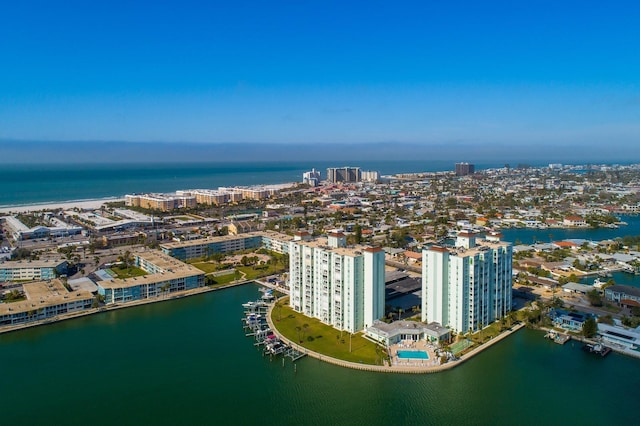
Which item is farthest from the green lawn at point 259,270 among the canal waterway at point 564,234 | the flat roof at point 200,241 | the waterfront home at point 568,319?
the canal waterway at point 564,234

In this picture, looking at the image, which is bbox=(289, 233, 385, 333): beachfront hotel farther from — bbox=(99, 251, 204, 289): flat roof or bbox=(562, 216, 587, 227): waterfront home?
bbox=(562, 216, 587, 227): waterfront home

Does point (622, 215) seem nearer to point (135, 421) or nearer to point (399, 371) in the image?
point (399, 371)

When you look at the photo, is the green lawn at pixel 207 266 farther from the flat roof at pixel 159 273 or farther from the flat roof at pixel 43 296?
the flat roof at pixel 43 296

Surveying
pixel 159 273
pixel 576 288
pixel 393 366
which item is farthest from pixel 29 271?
pixel 576 288

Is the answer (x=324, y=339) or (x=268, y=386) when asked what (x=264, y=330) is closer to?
(x=324, y=339)

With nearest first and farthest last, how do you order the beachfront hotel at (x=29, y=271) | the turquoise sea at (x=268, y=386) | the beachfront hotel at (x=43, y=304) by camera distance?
the turquoise sea at (x=268, y=386) < the beachfront hotel at (x=43, y=304) < the beachfront hotel at (x=29, y=271)

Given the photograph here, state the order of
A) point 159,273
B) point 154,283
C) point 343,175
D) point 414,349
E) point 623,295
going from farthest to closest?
point 343,175, point 159,273, point 154,283, point 623,295, point 414,349

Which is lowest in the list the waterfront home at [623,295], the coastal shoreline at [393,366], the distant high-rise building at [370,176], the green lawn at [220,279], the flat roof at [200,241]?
the coastal shoreline at [393,366]
